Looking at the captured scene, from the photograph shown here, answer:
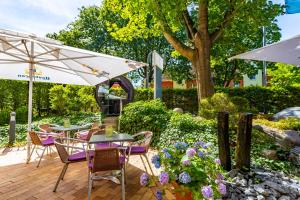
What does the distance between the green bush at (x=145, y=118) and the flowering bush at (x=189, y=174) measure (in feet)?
13.7

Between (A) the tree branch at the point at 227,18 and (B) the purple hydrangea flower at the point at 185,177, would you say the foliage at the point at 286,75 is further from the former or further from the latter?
(B) the purple hydrangea flower at the point at 185,177

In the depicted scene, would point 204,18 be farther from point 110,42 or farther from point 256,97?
point 110,42

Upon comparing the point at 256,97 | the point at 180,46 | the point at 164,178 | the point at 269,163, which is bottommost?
the point at 269,163

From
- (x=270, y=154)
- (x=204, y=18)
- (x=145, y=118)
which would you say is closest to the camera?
(x=270, y=154)

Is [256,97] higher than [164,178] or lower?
higher

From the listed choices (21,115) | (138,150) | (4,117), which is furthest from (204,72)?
(4,117)

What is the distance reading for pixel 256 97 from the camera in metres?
14.0

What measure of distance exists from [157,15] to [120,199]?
643cm

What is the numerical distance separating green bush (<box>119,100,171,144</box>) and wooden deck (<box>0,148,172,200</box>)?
199 cm

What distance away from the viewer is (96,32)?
23688 mm

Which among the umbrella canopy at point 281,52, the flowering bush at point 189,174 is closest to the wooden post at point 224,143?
the flowering bush at point 189,174

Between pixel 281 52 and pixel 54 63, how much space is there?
545 cm

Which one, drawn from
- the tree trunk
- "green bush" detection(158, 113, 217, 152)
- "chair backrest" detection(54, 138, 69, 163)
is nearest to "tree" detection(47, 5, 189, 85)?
the tree trunk

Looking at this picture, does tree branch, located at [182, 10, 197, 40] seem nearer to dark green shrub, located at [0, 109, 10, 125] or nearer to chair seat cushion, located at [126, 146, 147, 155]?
chair seat cushion, located at [126, 146, 147, 155]
